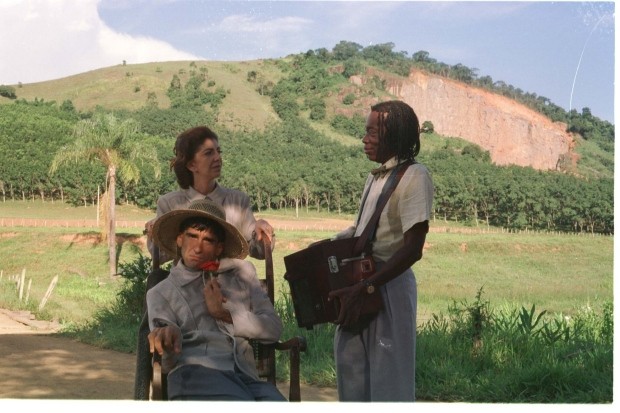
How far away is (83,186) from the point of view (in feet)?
101

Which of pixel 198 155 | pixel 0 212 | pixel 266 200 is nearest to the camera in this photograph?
pixel 198 155

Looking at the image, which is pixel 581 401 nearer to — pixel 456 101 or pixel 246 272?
pixel 246 272

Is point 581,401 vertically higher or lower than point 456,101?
lower

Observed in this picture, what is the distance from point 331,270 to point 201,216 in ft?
1.42

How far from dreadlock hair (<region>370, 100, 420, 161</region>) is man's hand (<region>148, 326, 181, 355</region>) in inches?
30.1

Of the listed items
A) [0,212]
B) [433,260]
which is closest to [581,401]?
[433,260]

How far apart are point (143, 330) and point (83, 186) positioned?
28.8m

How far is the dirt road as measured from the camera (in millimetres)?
5426

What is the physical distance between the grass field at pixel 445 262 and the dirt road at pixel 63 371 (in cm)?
820

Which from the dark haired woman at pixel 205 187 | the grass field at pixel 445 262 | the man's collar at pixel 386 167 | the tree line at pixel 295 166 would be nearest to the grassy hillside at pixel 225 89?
the tree line at pixel 295 166

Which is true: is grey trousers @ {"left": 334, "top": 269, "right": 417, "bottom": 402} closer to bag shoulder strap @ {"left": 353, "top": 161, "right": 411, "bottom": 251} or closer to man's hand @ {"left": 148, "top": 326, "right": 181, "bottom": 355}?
bag shoulder strap @ {"left": 353, "top": 161, "right": 411, "bottom": 251}

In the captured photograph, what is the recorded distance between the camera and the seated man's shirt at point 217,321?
258 centimetres

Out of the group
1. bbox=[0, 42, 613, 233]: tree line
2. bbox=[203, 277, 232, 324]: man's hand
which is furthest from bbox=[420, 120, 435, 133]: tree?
bbox=[0, 42, 613, 233]: tree line

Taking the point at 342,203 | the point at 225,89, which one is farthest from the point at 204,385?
the point at 225,89
